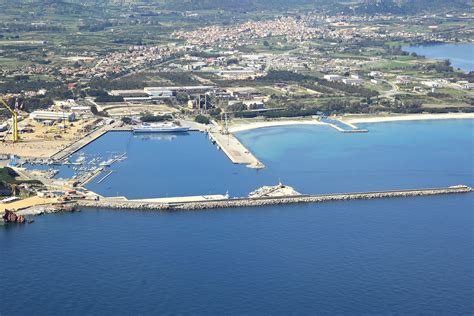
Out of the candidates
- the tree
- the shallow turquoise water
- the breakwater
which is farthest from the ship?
the breakwater

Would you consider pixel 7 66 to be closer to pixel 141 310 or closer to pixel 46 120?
pixel 46 120

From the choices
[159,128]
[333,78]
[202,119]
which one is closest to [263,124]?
[202,119]

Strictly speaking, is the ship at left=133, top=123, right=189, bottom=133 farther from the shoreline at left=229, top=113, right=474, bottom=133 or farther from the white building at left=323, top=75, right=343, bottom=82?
the white building at left=323, top=75, right=343, bottom=82

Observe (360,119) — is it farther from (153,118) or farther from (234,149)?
(234,149)

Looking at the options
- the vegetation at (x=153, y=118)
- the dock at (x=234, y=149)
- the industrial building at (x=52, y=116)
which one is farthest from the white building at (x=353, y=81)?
the industrial building at (x=52, y=116)

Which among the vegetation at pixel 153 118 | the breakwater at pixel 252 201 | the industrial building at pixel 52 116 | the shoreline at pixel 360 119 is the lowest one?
the shoreline at pixel 360 119

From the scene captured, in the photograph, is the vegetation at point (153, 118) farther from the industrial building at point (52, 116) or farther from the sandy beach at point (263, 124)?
the sandy beach at point (263, 124)
